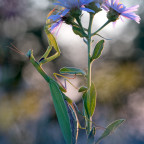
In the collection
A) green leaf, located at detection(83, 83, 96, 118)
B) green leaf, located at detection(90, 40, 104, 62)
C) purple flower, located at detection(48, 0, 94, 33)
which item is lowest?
green leaf, located at detection(83, 83, 96, 118)

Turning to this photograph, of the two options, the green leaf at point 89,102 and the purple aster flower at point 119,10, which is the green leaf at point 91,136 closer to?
the green leaf at point 89,102

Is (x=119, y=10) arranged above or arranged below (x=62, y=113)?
above

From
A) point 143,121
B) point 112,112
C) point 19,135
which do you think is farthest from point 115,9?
point 143,121

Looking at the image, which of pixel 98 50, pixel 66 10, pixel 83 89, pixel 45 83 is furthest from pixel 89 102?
pixel 45 83

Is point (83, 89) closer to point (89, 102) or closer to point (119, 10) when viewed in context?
point (89, 102)

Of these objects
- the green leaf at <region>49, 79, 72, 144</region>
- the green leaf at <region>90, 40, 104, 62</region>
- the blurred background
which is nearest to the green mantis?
the green leaf at <region>49, 79, 72, 144</region>

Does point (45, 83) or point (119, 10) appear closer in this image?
point (119, 10)

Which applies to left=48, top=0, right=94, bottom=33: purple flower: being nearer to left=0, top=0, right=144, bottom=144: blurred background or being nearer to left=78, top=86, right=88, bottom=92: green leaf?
left=78, top=86, right=88, bottom=92: green leaf

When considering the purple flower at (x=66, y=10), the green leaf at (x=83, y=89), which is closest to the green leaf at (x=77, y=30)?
the purple flower at (x=66, y=10)

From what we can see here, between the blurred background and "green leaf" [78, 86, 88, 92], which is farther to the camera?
the blurred background
